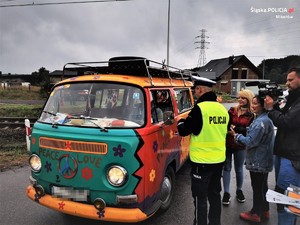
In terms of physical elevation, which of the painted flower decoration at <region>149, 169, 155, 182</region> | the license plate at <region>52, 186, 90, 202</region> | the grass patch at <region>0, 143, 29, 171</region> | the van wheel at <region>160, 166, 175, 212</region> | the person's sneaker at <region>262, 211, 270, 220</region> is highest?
the painted flower decoration at <region>149, 169, 155, 182</region>

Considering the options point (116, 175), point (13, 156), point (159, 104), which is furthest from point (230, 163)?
point (13, 156)

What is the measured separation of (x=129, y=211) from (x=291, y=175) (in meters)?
1.88

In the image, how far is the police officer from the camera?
3.21m

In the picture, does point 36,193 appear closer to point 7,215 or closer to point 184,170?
point 7,215

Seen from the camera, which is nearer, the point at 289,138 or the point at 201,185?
the point at 289,138

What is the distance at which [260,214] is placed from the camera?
389cm

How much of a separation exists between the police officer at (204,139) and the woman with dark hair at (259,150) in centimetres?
55

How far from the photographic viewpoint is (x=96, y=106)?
11.8ft

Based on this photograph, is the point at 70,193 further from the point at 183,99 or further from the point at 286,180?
the point at 183,99

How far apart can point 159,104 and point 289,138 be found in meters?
1.74

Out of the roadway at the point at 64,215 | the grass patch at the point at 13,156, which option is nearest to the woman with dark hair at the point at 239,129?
the roadway at the point at 64,215

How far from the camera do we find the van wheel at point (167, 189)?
12.8 ft

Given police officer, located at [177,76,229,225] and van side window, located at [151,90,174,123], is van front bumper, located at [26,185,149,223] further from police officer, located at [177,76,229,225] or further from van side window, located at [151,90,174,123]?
van side window, located at [151,90,174,123]

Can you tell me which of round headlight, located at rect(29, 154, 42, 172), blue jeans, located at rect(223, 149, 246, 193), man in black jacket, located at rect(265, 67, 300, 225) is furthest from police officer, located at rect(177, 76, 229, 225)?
round headlight, located at rect(29, 154, 42, 172)
